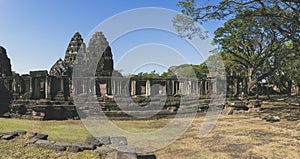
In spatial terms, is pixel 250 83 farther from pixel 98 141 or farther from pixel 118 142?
pixel 98 141

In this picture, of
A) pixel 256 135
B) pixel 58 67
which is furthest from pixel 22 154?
pixel 58 67

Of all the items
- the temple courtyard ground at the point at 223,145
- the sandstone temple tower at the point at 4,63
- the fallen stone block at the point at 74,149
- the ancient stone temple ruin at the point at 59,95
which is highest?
the sandstone temple tower at the point at 4,63

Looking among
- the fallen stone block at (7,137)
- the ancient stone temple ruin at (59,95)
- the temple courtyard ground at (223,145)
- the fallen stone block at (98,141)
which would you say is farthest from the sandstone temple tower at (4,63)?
the fallen stone block at (98,141)

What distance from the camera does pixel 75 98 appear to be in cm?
1322

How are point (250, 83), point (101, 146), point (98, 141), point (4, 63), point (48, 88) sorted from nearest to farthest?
point (101, 146) < point (98, 141) < point (48, 88) < point (4, 63) < point (250, 83)

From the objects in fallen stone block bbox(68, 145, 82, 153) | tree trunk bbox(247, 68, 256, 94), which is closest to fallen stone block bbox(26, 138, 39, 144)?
fallen stone block bbox(68, 145, 82, 153)

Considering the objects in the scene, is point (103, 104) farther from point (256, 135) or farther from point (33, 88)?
point (256, 135)

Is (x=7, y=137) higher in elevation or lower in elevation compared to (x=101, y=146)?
higher

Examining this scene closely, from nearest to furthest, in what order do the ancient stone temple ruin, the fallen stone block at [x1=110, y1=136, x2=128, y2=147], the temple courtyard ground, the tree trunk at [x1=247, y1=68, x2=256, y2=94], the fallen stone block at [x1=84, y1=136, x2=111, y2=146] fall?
the temple courtyard ground < the fallen stone block at [x1=110, y1=136, x2=128, y2=147] < the fallen stone block at [x1=84, y1=136, x2=111, y2=146] < the ancient stone temple ruin < the tree trunk at [x1=247, y1=68, x2=256, y2=94]

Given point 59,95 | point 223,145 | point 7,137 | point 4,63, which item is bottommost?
point 223,145

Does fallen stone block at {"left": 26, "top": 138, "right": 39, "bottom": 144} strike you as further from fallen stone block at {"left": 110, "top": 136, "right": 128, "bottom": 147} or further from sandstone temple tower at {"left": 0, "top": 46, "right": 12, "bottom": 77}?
sandstone temple tower at {"left": 0, "top": 46, "right": 12, "bottom": 77}

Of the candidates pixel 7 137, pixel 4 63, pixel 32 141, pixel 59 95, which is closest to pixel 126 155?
pixel 32 141

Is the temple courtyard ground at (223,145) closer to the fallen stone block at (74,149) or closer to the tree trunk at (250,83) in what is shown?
the fallen stone block at (74,149)

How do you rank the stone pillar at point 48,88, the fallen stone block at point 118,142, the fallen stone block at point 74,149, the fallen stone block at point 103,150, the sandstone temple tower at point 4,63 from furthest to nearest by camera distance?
1. the sandstone temple tower at point 4,63
2. the stone pillar at point 48,88
3. the fallen stone block at point 118,142
4. the fallen stone block at point 74,149
5. the fallen stone block at point 103,150
